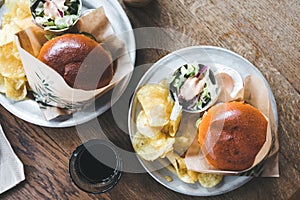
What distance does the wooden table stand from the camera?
1254mm

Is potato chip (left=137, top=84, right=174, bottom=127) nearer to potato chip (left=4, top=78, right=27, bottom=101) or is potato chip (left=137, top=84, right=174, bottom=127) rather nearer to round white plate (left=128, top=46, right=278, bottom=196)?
round white plate (left=128, top=46, right=278, bottom=196)

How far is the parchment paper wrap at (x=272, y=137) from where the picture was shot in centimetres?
118

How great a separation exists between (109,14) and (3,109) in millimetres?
326

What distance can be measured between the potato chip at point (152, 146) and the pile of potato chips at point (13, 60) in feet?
0.90

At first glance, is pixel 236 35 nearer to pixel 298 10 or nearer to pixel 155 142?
pixel 298 10

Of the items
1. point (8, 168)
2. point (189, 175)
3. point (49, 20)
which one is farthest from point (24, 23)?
point (189, 175)

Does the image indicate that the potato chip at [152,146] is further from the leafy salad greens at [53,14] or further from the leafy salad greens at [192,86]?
the leafy salad greens at [53,14]

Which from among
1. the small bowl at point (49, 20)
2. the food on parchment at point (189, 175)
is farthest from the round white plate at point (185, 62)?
the small bowl at point (49, 20)

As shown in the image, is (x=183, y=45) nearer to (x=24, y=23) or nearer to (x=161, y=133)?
(x=161, y=133)

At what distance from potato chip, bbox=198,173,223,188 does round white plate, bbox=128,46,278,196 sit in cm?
2

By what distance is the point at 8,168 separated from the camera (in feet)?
4.19

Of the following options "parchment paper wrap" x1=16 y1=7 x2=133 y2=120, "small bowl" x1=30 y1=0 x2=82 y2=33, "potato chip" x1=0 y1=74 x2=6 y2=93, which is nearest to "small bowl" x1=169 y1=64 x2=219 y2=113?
"parchment paper wrap" x1=16 y1=7 x2=133 y2=120

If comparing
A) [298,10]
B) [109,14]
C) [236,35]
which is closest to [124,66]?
[109,14]

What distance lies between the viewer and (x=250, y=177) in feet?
3.93
